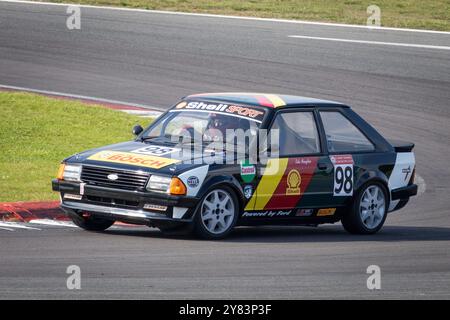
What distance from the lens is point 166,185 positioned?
11328 mm

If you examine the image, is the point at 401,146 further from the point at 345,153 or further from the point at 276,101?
the point at 276,101

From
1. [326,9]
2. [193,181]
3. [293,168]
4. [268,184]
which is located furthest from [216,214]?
[326,9]

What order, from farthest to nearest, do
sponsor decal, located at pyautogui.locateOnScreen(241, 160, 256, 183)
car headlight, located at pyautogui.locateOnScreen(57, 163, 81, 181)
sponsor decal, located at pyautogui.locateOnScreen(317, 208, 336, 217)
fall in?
sponsor decal, located at pyautogui.locateOnScreen(317, 208, 336, 217), sponsor decal, located at pyautogui.locateOnScreen(241, 160, 256, 183), car headlight, located at pyautogui.locateOnScreen(57, 163, 81, 181)

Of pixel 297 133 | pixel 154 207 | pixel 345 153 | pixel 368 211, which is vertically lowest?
pixel 368 211

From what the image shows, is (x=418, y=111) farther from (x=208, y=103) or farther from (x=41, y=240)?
(x=41, y=240)

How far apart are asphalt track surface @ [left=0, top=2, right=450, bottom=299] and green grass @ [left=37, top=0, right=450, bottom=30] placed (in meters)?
1.35

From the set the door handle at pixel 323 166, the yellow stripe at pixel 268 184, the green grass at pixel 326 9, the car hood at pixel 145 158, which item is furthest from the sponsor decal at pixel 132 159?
the green grass at pixel 326 9

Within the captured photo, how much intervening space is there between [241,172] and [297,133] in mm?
1104

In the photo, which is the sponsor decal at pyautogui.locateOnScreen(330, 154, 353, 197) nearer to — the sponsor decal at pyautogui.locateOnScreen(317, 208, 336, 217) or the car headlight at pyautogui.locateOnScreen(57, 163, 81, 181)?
the sponsor decal at pyautogui.locateOnScreen(317, 208, 336, 217)

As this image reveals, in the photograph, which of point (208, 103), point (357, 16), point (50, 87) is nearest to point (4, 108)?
point (50, 87)

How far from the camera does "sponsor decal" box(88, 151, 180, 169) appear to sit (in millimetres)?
11508

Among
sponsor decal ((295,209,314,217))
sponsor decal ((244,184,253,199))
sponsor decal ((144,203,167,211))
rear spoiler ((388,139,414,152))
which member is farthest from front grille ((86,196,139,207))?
rear spoiler ((388,139,414,152))

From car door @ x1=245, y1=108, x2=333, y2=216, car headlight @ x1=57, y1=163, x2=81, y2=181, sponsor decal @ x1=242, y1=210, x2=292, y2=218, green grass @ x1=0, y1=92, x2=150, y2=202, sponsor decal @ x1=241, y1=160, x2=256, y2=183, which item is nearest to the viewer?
car headlight @ x1=57, y1=163, x2=81, y2=181

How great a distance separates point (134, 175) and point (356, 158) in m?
2.85
